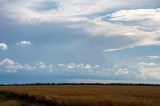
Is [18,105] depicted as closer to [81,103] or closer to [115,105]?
[81,103]

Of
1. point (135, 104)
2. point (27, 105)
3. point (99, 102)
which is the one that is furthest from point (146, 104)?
point (27, 105)

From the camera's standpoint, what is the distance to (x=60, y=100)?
37688 millimetres

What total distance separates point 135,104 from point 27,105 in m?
11.9

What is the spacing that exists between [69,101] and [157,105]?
28.7ft

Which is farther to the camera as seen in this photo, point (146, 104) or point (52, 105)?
point (52, 105)

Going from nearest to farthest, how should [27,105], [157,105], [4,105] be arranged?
[157,105], [4,105], [27,105]

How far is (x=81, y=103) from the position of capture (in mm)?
34969

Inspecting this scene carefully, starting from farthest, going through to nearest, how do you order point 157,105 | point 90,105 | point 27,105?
1. point 27,105
2. point 90,105
3. point 157,105

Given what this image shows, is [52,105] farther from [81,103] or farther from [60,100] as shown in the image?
[81,103]

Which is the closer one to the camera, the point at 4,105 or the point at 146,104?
the point at 146,104

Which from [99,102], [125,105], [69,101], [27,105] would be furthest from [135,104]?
[27,105]

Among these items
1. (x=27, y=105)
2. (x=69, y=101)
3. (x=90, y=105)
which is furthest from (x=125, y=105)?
(x=27, y=105)

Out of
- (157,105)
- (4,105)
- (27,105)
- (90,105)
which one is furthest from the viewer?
(27,105)

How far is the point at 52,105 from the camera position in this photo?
37.1m
